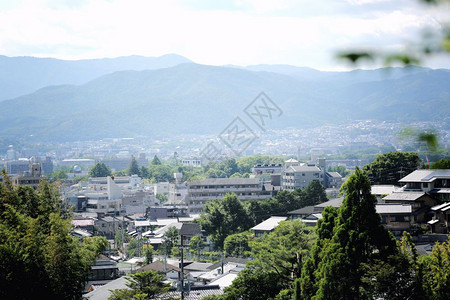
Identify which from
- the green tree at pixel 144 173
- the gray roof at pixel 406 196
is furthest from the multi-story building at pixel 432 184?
the green tree at pixel 144 173

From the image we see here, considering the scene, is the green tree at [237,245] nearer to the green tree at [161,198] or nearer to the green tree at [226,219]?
the green tree at [226,219]

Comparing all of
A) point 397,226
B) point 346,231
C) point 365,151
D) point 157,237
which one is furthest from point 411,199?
point 365,151

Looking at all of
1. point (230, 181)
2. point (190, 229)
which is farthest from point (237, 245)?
point (230, 181)

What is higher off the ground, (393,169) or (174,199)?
(393,169)

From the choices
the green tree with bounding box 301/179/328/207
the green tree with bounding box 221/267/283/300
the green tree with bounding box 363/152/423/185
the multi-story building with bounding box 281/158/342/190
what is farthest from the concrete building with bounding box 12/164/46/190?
the green tree with bounding box 221/267/283/300

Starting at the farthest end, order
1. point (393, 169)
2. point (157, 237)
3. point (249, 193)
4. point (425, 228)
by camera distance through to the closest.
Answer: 1. point (249, 193)
2. point (157, 237)
3. point (393, 169)
4. point (425, 228)

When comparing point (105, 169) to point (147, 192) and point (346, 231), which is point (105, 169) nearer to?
point (147, 192)
